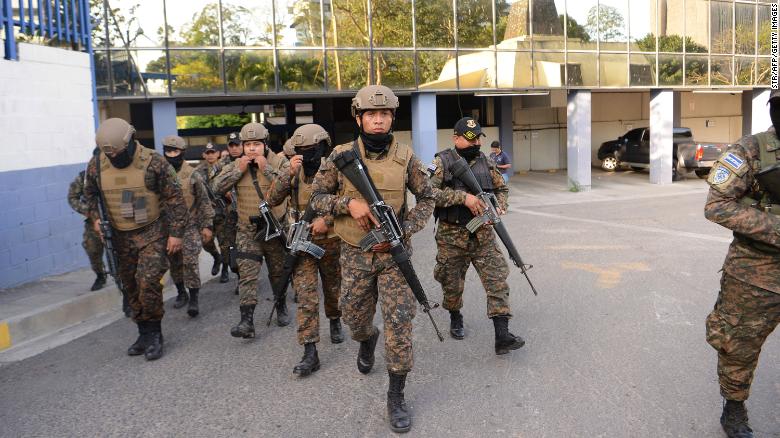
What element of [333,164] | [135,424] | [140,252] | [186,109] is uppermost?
[186,109]

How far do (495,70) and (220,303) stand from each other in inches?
526

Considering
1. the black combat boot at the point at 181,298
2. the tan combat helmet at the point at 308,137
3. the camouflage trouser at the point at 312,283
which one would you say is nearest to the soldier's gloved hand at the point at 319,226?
the camouflage trouser at the point at 312,283

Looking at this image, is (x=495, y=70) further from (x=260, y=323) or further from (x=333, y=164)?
(x=333, y=164)

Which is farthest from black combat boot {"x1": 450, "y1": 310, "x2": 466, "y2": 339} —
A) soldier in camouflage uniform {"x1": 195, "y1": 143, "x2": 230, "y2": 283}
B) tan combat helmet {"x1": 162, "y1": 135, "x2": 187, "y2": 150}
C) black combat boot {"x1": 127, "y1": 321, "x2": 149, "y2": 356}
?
tan combat helmet {"x1": 162, "y1": 135, "x2": 187, "y2": 150}

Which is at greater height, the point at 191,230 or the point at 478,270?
the point at 191,230

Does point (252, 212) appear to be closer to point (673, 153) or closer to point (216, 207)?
point (216, 207)

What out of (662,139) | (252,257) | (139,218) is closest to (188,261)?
(252,257)

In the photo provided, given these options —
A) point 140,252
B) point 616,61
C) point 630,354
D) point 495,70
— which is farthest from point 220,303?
point 616,61

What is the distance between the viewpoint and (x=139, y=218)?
5.07 meters

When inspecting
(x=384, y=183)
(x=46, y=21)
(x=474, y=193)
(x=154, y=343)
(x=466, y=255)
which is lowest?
(x=154, y=343)

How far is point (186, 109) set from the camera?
1944 centimetres

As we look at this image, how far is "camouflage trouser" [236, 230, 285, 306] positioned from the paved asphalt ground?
403mm

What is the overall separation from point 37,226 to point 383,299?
5.76 m

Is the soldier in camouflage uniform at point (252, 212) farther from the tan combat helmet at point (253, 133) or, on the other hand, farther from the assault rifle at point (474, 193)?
the assault rifle at point (474, 193)
